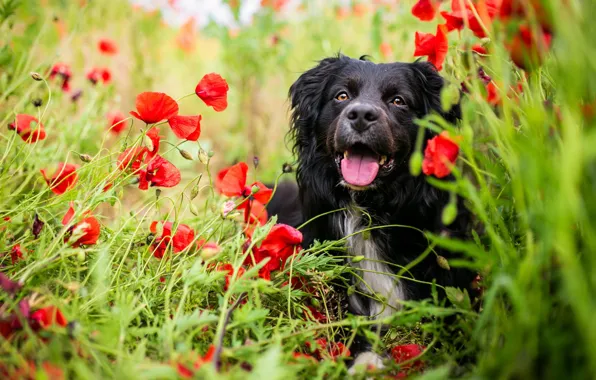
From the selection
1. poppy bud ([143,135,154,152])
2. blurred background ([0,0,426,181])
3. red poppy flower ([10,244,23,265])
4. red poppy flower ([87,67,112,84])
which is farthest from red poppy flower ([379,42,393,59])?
red poppy flower ([10,244,23,265])

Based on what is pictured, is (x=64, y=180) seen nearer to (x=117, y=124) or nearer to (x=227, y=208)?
(x=117, y=124)

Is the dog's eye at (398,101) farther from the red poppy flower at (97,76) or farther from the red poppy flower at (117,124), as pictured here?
the red poppy flower at (97,76)

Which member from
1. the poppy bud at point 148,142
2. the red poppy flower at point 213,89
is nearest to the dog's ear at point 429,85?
the red poppy flower at point 213,89

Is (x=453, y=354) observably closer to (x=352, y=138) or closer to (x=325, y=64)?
(x=352, y=138)

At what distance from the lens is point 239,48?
16.1 feet

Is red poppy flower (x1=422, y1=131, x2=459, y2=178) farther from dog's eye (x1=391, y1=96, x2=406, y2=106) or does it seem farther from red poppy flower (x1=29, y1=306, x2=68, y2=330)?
dog's eye (x1=391, y1=96, x2=406, y2=106)

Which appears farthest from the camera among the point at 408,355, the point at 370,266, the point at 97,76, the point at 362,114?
the point at 97,76

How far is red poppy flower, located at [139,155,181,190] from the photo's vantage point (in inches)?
79.8

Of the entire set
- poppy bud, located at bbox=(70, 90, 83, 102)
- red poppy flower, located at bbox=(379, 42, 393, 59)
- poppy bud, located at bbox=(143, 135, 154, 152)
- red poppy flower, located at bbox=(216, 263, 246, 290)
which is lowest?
red poppy flower, located at bbox=(216, 263, 246, 290)

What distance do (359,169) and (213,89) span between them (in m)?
0.91

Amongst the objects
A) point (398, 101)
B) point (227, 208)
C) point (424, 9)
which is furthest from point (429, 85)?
point (227, 208)

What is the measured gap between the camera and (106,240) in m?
2.17

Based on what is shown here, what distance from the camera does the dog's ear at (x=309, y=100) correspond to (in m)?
3.00

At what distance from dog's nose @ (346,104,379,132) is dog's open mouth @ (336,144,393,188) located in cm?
14
